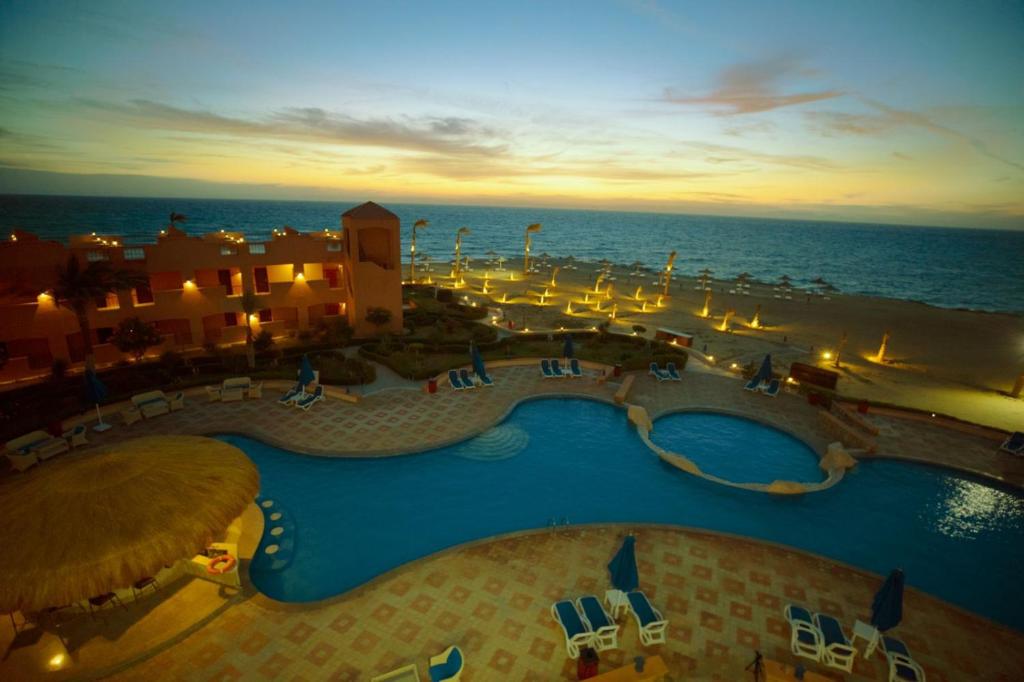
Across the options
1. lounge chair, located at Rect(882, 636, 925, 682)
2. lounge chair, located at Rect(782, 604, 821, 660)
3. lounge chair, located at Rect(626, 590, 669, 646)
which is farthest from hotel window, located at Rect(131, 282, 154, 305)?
lounge chair, located at Rect(882, 636, 925, 682)

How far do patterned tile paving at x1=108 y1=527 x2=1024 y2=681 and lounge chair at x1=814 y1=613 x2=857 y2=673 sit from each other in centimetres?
19

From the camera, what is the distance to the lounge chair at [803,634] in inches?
360

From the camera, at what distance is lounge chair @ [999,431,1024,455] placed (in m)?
18.2

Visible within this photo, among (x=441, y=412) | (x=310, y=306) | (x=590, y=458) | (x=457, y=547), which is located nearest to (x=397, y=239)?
(x=310, y=306)

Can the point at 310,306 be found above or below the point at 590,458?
above

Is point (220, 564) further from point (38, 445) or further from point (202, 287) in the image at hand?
point (202, 287)

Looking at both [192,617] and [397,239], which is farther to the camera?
[397,239]

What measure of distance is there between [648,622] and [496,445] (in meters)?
8.97

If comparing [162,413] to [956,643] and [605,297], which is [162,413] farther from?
[605,297]

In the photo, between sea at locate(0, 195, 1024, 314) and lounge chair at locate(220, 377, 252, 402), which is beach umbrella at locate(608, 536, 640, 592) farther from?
sea at locate(0, 195, 1024, 314)

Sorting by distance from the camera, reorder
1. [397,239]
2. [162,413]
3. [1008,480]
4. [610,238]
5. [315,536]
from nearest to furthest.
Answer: [315,536], [1008,480], [162,413], [397,239], [610,238]

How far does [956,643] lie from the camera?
31.8 ft

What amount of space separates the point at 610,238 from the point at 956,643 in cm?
17249

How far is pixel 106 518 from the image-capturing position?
27.7 feet
